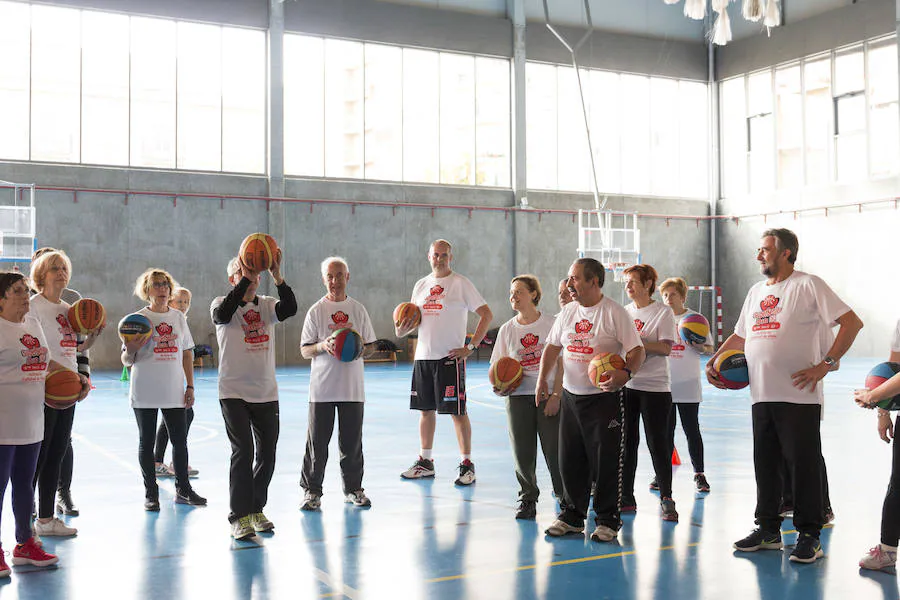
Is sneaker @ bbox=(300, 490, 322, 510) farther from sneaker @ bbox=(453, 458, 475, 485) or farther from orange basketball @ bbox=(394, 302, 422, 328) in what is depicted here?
orange basketball @ bbox=(394, 302, 422, 328)

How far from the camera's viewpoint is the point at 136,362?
20.8 feet

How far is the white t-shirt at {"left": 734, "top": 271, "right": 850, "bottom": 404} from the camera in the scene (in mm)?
4867

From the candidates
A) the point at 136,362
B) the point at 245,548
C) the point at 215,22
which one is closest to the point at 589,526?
the point at 245,548

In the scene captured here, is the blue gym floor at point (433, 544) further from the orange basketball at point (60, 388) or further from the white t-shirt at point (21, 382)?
the orange basketball at point (60, 388)

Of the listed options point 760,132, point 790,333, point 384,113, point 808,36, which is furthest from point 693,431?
point 760,132

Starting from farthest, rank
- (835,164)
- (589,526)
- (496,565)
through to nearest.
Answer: (835,164) → (589,526) → (496,565)

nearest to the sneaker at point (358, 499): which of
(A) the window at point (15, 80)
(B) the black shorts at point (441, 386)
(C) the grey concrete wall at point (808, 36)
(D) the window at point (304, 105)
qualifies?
(B) the black shorts at point (441, 386)

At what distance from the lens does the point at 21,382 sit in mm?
4590

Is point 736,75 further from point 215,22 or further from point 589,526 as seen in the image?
point 589,526

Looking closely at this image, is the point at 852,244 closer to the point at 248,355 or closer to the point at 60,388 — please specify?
the point at 248,355

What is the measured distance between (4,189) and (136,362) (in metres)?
14.8

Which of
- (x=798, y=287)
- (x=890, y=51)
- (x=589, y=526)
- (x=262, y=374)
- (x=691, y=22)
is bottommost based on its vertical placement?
(x=589, y=526)

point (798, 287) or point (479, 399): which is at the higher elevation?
point (798, 287)

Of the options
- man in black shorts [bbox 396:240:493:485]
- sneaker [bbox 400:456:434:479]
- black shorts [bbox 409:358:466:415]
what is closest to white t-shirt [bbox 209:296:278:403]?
man in black shorts [bbox 396:240:493:485]
